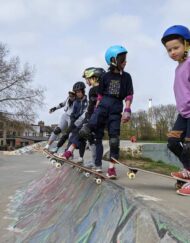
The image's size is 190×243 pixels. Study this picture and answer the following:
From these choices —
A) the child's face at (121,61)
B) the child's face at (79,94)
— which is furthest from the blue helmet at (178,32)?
the child's face at (79,94)

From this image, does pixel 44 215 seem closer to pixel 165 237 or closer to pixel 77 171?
pixel 77 171

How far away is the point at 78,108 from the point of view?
7.82 metres

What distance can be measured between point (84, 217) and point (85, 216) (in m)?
0.01

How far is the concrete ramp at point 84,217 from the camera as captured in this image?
106 inches

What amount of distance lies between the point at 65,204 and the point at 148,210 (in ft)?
8.04

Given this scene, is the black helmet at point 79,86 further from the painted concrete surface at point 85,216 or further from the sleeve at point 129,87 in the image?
the sleeve at point 129,87

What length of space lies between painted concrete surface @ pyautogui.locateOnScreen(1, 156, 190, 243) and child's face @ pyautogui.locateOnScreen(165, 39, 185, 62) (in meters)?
1.45

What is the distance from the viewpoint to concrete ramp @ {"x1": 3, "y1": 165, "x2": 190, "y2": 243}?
2.69 metres

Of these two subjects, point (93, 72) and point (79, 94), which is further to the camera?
point (79, 94)

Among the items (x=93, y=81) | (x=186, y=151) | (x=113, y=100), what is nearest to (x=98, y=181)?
(x=186, y=151)

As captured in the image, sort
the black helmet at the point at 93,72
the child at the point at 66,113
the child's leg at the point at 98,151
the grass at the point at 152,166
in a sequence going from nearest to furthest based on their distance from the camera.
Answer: the child's leg at the point at 98,151
the black helmet at the point at 93,72
the child at the point at 66,113
the grass at the point at 152,166

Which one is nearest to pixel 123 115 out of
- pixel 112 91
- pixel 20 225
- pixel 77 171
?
pixel 112 91

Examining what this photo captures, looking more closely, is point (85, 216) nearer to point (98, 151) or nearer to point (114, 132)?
point (114, 132)

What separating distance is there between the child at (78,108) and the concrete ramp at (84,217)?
95 cm
